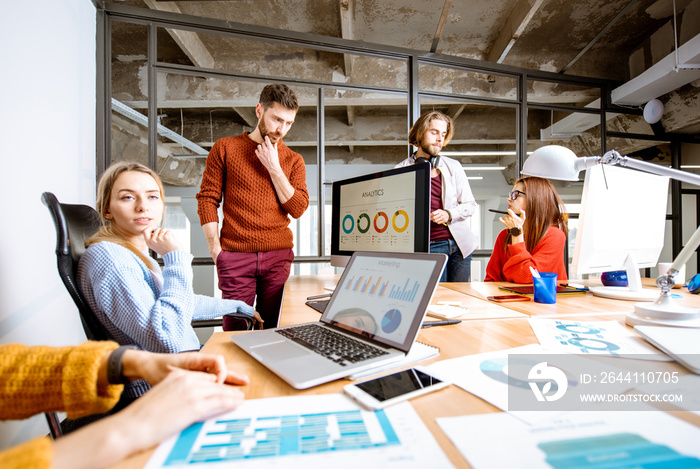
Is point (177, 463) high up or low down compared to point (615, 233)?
down

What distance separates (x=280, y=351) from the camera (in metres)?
0.71

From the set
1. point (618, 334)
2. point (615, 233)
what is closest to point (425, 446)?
point (618, 334)

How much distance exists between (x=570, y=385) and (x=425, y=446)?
0.32 metres

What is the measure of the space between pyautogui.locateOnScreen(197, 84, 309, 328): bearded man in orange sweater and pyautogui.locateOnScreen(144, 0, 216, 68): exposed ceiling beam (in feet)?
5.50

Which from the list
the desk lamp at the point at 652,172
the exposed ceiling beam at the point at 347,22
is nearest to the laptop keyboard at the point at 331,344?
the desk lamp at the point at 652,172

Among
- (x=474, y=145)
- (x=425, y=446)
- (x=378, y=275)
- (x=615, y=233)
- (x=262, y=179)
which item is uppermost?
(x=474, y=145)

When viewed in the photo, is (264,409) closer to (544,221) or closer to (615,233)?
(615,233)

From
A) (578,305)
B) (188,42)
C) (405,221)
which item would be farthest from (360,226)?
(188,42)

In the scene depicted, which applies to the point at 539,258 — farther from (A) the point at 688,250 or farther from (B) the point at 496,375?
(B) the point at 496,375

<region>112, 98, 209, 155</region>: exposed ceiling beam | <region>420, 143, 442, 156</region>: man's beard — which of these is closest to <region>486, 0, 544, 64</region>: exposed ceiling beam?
<region>420, 143, 442, 156</region>: man's beard

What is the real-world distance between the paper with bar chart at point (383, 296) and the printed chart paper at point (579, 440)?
0.82 ft

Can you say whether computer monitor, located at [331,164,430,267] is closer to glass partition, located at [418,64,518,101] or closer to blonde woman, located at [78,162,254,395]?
blonde woman, located at [78,162,254,395]

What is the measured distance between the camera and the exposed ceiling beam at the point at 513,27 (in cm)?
298

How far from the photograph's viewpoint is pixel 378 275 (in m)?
0.86
